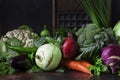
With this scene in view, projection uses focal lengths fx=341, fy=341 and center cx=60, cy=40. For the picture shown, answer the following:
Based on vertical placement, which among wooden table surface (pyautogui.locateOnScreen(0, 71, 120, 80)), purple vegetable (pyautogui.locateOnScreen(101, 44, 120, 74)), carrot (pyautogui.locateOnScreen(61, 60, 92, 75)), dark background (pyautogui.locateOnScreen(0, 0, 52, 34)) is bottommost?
wooden table surface (pyautogui.locateOnScreen(0, 71, 120, 80))

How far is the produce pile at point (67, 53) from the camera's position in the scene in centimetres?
116

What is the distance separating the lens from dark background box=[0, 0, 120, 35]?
267cm

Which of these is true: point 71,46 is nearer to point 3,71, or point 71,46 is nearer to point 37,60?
point 37,60

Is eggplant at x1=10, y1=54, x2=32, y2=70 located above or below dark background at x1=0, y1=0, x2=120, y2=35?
below

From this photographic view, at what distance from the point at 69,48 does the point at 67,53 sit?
0.8 inches

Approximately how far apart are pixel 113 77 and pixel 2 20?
1764 millimetres

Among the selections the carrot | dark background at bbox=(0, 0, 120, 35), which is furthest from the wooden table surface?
dark background at bbox=(0, 0, 120, 35)

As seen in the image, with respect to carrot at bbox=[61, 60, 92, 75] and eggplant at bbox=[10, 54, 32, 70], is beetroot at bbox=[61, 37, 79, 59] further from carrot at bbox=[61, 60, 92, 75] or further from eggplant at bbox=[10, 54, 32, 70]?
eggplant at bbox=[10, 54, 32, 70]

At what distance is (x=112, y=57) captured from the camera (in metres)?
1.14

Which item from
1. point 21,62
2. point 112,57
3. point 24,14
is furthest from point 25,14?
point 112,57

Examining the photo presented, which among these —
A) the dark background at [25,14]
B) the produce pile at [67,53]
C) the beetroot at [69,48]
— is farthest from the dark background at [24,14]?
the beetroot at [69,48]

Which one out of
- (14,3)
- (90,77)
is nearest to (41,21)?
(14,3)

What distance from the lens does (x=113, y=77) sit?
111 centimetres

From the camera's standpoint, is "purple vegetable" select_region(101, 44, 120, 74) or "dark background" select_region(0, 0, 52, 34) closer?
"purple vegetable" select_region(101, 44, 120, 74)
